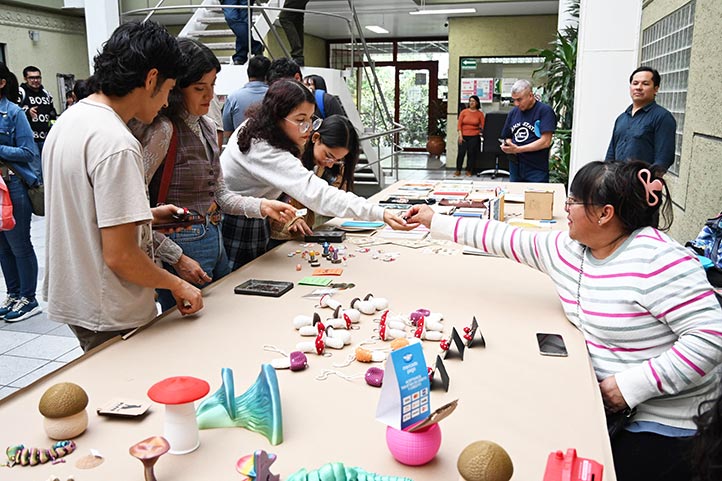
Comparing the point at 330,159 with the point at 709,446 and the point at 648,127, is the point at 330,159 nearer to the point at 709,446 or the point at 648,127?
the point at 709,446

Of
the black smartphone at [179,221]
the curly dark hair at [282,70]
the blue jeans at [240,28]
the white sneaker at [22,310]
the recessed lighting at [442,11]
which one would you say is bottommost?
the white sneaker at [22,310]

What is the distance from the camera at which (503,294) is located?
74.1 inches

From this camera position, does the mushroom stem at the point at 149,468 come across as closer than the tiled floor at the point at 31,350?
Yes

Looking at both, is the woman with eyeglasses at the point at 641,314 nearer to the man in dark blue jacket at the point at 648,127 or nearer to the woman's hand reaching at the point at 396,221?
the woman's hand reaching at the point at 396,221

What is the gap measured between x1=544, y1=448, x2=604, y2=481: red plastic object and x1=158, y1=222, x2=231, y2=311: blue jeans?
1.33 meters

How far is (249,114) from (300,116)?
10.7 inches

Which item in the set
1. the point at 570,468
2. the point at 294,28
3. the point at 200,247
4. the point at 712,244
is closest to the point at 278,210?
the point at 200,247

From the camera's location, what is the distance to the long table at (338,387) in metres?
1.03

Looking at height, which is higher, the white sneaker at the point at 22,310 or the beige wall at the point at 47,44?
the beige wall at the point at 47,44

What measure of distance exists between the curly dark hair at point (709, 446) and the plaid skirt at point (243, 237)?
6.06 feet

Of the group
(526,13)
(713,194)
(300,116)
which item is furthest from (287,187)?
(526,13)

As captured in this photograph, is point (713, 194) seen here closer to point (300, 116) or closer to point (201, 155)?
point (300, 116)

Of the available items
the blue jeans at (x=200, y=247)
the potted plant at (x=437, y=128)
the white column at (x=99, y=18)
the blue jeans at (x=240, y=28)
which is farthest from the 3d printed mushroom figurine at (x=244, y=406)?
the potted plant at (x=437, y=128)

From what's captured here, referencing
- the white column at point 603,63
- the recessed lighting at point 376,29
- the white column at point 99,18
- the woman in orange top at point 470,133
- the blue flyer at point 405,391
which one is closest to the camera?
the blue flyer at point 405,391
